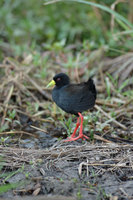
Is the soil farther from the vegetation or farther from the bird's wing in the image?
the bird's wing

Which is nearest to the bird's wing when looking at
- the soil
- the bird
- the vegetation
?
the bird

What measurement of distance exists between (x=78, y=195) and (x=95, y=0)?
4629 millimetres

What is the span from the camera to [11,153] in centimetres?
377

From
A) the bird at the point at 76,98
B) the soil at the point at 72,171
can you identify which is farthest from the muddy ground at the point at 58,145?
the bird at the point at 76,98

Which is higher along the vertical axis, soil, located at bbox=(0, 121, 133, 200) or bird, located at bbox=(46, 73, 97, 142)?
bird, located at bbox=(46, 73, 97, 142)

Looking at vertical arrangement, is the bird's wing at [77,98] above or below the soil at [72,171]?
above

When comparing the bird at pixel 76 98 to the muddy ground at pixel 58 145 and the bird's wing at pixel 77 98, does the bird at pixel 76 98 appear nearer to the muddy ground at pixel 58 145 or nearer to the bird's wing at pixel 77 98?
the bird's wing at pixel 77 98

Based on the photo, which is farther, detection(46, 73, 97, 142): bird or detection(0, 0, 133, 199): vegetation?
detection(46, 73, 97, 142): bird

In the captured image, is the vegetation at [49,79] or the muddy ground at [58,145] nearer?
the muddy ground at [58,145]

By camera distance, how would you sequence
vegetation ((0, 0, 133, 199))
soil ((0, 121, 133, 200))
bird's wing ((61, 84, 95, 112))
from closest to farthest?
1. soil ((0, 121, 133, 200))
2. vegetation ((0, 0, 133, 199))
3. bird's wing ((61, 84, 95, 112))

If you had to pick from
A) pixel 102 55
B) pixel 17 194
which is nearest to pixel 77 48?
pixel 102 55

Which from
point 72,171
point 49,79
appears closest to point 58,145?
point 72,171

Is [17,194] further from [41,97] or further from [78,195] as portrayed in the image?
[41,97]

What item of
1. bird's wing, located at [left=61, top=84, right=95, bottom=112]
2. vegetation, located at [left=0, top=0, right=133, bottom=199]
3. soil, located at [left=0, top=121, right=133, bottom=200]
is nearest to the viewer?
soil, located at [left=0, top=121, right=133, bottom=200]
